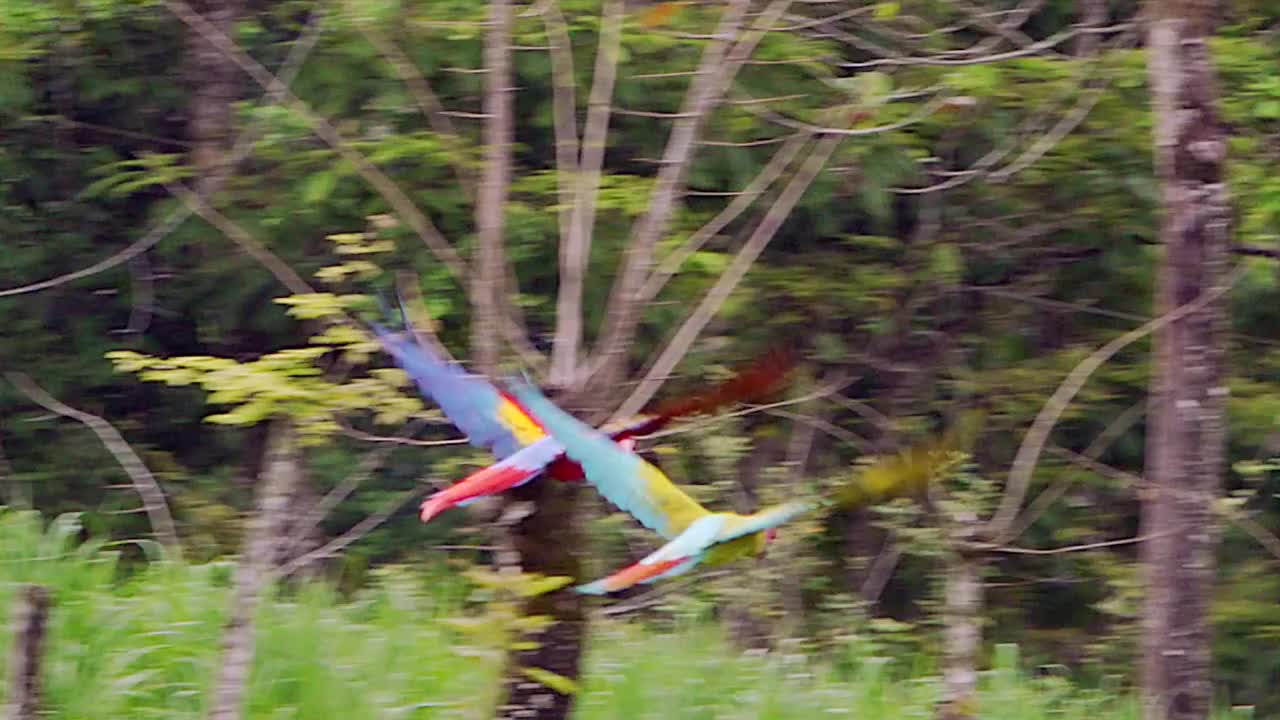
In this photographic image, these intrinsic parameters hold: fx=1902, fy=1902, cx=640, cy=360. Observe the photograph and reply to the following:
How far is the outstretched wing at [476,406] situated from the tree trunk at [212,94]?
142 inches

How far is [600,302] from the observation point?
6.17 meters

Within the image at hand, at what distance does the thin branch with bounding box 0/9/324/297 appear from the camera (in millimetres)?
6250

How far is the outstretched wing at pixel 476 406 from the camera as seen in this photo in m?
2.99

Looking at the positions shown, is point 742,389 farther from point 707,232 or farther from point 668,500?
point 707,232

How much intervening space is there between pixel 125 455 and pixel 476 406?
13.6ft

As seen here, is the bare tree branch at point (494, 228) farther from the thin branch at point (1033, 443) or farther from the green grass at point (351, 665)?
the thin branch at point (1033, 443)

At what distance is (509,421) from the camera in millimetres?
2996

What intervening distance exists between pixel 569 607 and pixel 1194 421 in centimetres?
161

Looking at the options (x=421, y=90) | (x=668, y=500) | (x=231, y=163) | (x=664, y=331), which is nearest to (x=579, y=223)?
(x=668, y=500)

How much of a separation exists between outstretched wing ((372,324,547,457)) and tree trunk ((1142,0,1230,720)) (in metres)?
1.83

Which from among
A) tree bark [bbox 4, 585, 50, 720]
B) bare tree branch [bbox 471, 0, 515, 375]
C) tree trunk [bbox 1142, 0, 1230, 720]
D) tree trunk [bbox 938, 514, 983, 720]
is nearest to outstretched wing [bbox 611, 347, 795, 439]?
bare tree branch [bbox 471, 0, 515, 375]

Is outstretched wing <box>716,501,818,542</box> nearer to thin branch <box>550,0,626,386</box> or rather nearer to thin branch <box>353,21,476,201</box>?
thin branch <box>550,0,626,386</box>

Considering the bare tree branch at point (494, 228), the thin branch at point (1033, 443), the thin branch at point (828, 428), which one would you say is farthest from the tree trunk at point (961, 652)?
the thin branch at point (828, 428)

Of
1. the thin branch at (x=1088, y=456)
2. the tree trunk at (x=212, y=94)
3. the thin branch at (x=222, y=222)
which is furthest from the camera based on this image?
the thin branch at (x=1088, y=456)
